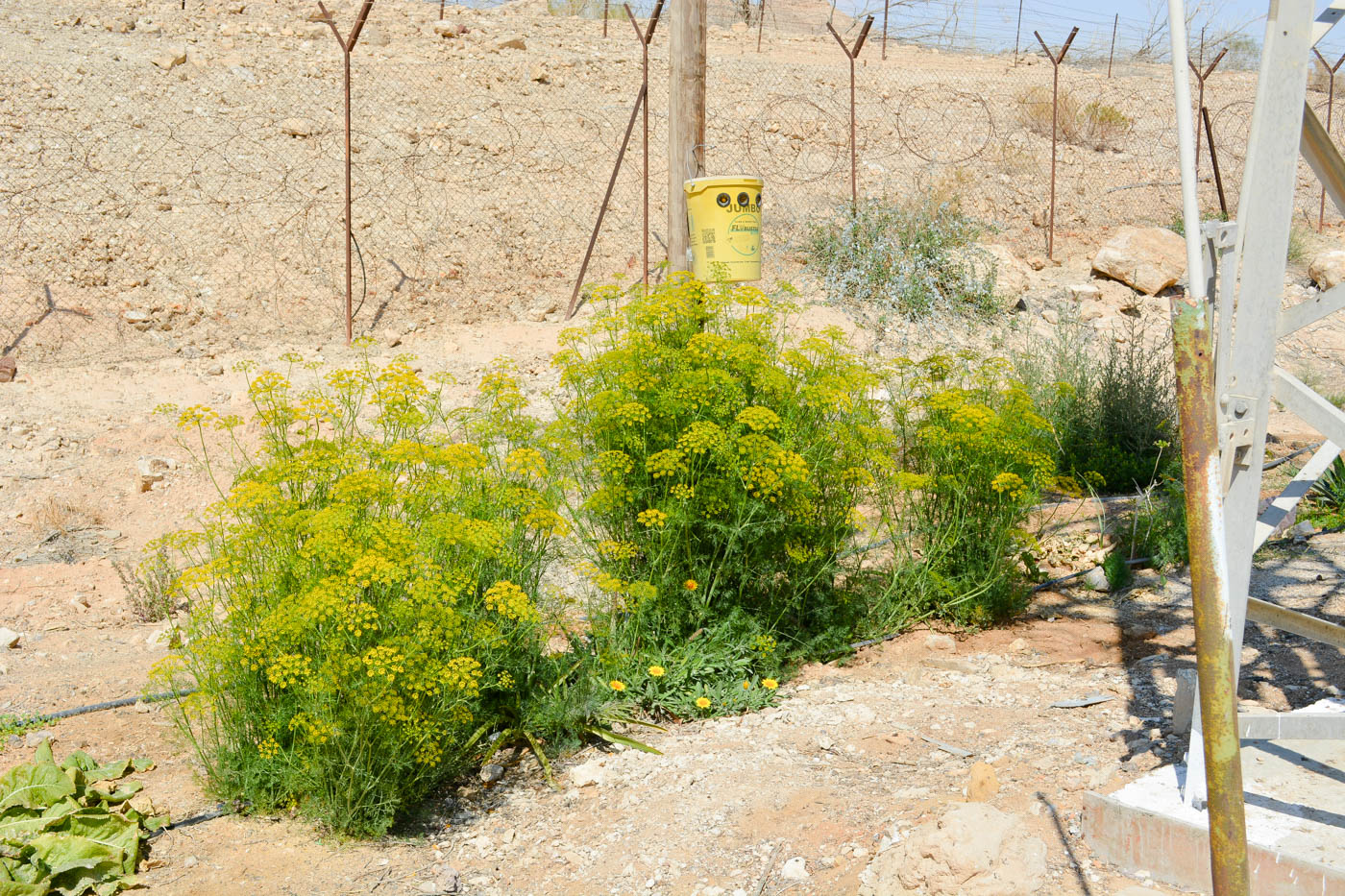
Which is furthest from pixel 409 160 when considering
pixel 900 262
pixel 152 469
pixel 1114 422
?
pixel 1114 422

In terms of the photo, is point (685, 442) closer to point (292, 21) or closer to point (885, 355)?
point (885, 355)

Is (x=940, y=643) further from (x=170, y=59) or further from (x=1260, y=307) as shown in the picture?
(x=170, y=59)

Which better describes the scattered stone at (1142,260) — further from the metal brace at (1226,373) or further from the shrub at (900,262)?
the metal brace at (1226,373)

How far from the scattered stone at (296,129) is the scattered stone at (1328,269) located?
12046 millimetres

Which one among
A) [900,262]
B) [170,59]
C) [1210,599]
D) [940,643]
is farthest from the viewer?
[170,59]

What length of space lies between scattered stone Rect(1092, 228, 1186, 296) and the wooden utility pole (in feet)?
25.0

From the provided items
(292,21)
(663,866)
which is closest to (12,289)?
(292,21)

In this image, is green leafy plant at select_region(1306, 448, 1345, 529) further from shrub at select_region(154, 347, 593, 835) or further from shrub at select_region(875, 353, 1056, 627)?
shrub at select_region(154, 347, 593, 835)

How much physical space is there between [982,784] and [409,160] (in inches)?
422

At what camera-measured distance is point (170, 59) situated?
1274 centimetres

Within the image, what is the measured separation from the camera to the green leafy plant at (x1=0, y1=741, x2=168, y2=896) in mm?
3057

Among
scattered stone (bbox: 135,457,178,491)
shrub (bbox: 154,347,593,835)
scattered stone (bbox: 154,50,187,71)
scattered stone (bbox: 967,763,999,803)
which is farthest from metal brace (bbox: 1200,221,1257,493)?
scattered stone (bbox: 154,50,187,71)

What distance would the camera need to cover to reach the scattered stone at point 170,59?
41.7 feet

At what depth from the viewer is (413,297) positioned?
10.5 meters
